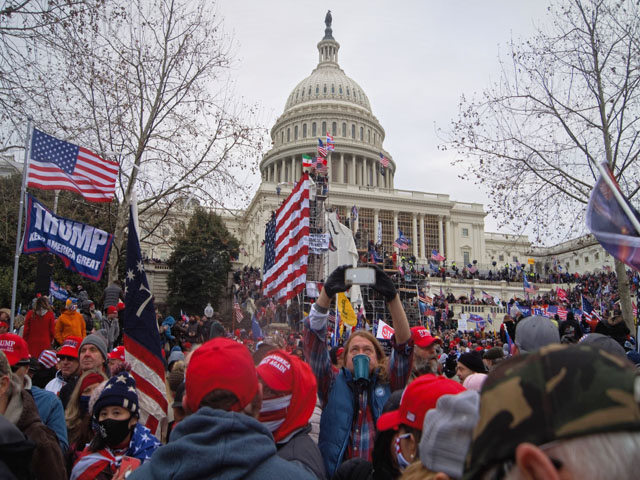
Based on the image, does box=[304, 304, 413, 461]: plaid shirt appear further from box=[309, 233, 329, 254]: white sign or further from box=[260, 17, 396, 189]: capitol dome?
box=[260, 17, 396, 189]: capitol dome

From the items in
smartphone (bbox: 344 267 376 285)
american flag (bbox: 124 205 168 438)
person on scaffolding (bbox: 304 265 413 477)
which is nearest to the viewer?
person on scaffolding (bbox: 304 265 413 477)

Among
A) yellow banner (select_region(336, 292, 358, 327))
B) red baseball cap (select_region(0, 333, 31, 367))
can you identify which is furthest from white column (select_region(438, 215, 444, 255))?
red baseball cap (select_region(0, 333, 31, 367))

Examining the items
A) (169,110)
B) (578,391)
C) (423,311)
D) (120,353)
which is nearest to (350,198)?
(423,311)

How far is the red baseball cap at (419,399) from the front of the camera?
192 centimetres

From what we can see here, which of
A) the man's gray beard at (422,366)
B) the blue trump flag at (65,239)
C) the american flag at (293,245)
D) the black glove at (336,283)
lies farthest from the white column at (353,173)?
the black glove at (336,283)

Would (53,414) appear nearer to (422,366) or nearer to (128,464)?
(128,464)

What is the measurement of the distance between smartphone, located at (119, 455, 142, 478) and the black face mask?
134 mm

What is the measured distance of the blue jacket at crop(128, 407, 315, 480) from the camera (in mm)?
1570

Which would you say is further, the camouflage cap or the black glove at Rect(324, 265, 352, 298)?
the black glove at Rect(324, 265, 352, 298)

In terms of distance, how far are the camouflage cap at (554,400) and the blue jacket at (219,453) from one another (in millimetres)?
900

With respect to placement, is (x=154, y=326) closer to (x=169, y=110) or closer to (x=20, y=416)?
(x=20, y=416)

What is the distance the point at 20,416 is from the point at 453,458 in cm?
236

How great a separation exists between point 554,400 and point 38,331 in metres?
8.07

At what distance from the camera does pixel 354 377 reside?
2900 millimetres
